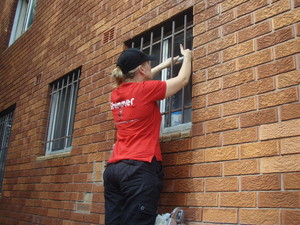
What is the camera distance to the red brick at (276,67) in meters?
2.17

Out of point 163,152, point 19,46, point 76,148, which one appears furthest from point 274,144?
point 19,46

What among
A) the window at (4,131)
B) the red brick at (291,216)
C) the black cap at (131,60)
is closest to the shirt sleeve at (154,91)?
the black cap at (131,60)

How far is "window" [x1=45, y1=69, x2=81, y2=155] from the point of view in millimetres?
4531

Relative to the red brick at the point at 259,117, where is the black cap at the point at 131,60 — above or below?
above

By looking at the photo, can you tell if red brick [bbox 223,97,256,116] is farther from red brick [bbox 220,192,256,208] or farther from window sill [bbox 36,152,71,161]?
window sill [bbox 36,152,71,161]

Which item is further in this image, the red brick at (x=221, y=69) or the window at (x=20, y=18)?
the window at (x=20, y=18)

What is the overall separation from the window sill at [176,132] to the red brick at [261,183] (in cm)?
64

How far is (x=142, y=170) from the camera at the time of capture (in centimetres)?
232

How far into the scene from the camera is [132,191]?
89.8 inches

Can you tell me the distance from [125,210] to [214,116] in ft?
3.11

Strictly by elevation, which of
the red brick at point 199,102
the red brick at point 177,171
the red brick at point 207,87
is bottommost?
the red brick at point 177,171

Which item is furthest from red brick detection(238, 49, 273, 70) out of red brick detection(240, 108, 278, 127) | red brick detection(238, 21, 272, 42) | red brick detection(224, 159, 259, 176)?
red brick detection(224, 159, 259, 176)

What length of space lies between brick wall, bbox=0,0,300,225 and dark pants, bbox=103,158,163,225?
358mm

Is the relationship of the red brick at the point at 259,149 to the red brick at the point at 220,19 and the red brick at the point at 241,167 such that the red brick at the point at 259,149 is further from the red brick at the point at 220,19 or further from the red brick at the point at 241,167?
the red brick at the point at 220,19
